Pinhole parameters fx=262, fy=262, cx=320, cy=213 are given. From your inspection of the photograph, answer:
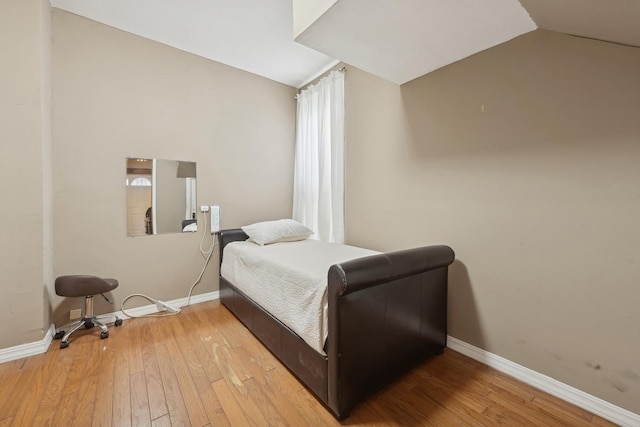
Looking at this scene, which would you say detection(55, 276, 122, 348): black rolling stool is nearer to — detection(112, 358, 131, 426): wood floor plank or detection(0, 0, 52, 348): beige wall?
detection(0, 0, 52, 348): beige wall

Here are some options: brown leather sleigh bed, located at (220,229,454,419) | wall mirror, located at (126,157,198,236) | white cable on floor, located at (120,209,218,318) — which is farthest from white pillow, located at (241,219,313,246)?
brown leather sleigh bed, located at (220,229,454,419)

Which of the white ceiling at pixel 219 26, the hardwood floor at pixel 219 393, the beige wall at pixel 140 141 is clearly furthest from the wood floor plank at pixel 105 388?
the white ceiling at pixel 219 26

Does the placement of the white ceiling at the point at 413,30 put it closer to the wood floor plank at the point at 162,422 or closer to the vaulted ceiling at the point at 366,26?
the vaulted ceiling at the point at 366,26

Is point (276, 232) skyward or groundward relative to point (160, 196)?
groundward

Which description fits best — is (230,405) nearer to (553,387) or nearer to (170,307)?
(170,307)

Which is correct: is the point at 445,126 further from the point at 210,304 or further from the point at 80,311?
the point at 80,311

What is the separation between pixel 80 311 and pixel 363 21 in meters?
3.22

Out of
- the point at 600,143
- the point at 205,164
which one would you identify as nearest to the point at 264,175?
the point at 205,164

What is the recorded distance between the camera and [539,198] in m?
1.59

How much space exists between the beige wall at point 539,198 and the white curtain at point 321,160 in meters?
0.84

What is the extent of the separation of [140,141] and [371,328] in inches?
106

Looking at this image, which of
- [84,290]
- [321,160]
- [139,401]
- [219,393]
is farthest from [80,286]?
[321,160]

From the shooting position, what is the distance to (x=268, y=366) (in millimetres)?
1806

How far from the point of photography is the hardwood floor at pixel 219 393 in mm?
1361
